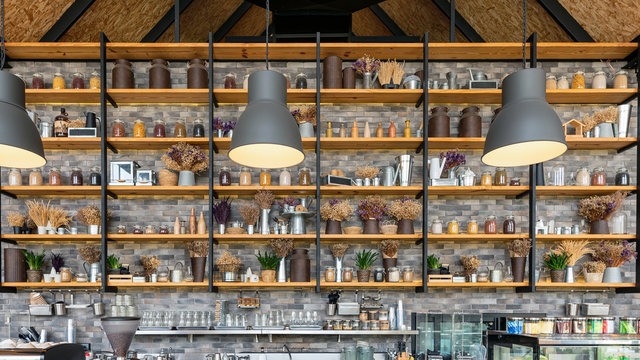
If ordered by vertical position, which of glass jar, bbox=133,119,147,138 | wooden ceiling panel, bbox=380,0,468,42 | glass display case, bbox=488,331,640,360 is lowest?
glass display case, bbox=488,331,640,360

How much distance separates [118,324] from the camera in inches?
89.0

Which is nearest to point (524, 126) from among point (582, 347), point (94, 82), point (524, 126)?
point (524, 126)

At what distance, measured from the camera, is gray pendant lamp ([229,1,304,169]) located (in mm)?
2449

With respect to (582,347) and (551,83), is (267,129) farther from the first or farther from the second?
(551,83)

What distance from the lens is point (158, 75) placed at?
501 centimetres

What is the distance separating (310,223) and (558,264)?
8.26 feet

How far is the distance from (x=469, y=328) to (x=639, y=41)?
3.36 metres

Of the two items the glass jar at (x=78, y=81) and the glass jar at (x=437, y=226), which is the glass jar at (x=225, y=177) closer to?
the glass jar at (x=78, y=81)

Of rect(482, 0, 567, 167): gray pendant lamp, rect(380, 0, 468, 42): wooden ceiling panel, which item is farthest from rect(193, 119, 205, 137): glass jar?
rect(380, 0, 468, 42): wooden ceiling panel

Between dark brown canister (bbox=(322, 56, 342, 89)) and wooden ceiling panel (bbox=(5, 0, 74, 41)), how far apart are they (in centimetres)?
283

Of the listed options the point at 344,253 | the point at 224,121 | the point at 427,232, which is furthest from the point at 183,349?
the point at 427,232

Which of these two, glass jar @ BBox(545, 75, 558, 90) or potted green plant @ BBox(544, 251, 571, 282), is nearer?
potted green plant @ BBox(544, 251, 571, 282)

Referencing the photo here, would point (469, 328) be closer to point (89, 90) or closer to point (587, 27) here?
point (587, 27)

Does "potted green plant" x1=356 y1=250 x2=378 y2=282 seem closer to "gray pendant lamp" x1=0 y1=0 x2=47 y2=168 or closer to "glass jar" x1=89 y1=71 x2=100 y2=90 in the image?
"gray pendant lamp" x1=0 y1=0 x2=47 y2=168
